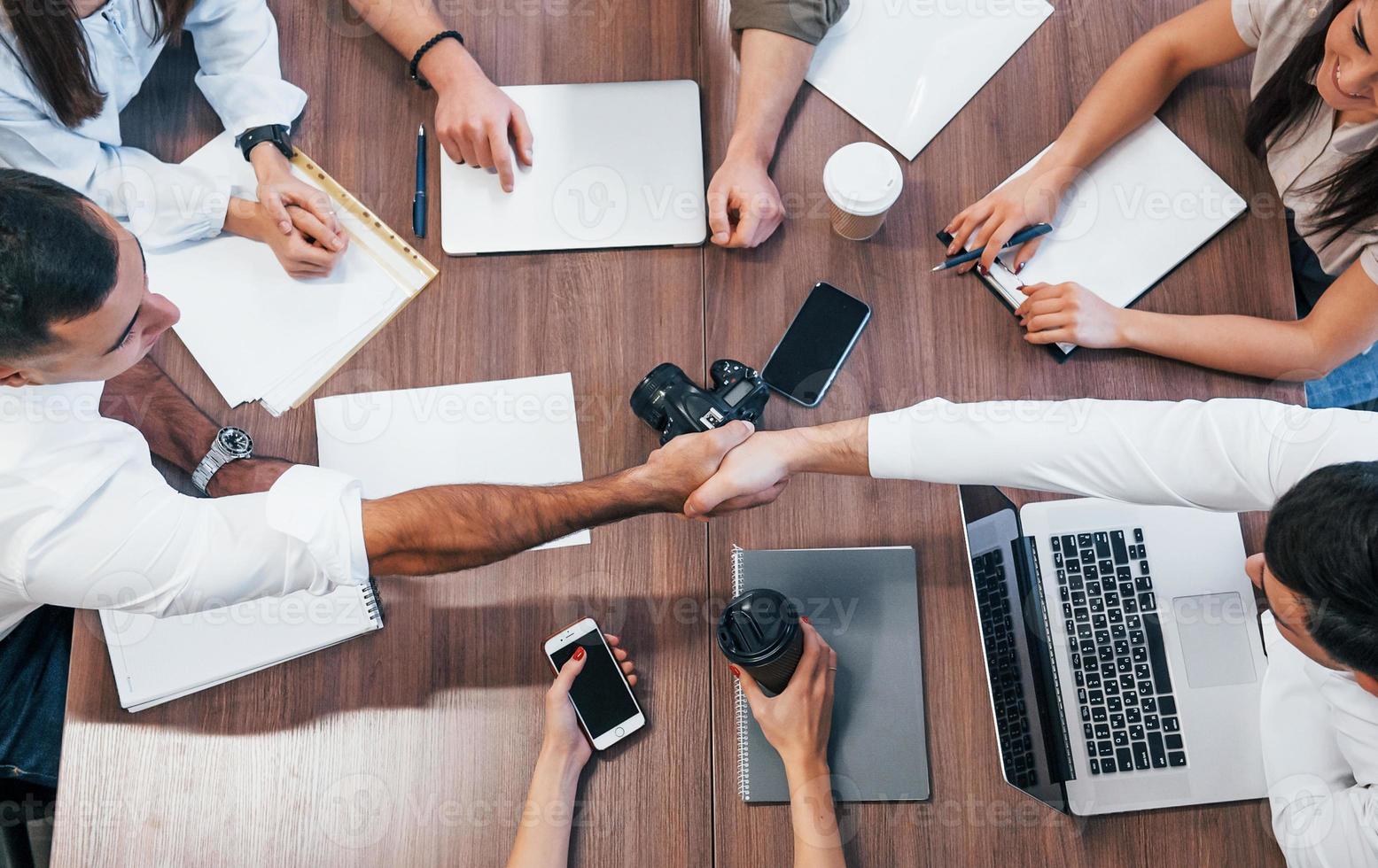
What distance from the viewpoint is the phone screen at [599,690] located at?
1.05 metres

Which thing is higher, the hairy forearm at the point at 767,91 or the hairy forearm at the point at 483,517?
the hairy forearm at the point at 767,91

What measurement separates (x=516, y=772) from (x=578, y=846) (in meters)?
0.11

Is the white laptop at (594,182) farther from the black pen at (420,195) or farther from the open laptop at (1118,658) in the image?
the open laptop at (1118,658)

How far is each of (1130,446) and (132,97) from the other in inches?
53.2

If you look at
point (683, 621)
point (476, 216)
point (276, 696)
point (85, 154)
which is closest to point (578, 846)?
point (683, 621)

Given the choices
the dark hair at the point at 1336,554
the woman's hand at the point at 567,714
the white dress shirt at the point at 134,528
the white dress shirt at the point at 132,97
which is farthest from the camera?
the white dress shirt at the point at 132,97

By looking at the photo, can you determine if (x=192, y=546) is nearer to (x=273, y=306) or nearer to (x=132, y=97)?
(x=273, y=306)

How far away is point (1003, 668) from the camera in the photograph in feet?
3.40

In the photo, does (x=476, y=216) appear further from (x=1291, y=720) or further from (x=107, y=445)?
(x=1291, y=720)

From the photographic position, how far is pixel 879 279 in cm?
117

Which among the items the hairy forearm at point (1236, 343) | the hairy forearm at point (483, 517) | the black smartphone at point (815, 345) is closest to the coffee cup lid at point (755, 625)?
the hairy forearm at point (483, 517)

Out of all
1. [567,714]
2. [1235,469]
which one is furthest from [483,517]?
[1235,469]

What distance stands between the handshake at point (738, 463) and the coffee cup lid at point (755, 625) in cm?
13

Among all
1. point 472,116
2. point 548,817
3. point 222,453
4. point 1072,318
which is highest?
point 472,116
